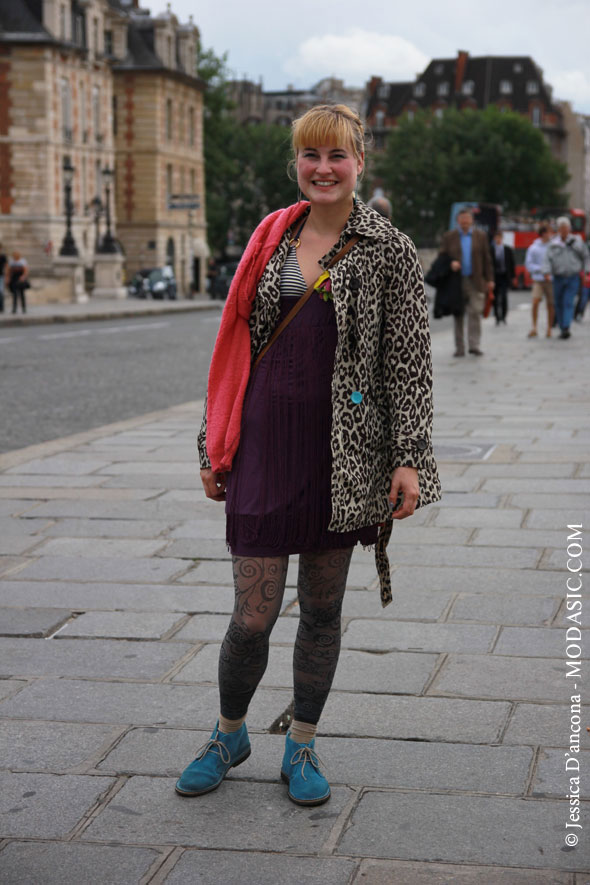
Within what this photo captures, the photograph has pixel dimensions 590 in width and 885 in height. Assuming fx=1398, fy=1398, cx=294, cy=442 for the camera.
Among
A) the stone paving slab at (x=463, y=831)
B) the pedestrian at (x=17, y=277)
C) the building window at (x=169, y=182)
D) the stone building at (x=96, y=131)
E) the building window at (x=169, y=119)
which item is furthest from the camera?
the building window at (x=169, y=119)

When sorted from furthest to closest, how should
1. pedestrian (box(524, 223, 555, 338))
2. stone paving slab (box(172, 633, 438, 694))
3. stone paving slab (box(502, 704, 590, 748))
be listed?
pedestrian (box(524, 223, 555, 338))
stone paving slab (box(172, 633, 438, 694))
stone paving slab (box(502, 704, 590, 748))

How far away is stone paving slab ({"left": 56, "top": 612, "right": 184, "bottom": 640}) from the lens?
5043 millimetres

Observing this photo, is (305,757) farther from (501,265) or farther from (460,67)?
(460,67)

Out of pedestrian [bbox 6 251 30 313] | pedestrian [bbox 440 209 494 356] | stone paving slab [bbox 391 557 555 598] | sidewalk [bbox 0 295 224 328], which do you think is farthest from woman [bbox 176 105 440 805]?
pedestrian [bbox 6 251 30 313]

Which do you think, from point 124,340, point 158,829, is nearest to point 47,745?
point 158,829

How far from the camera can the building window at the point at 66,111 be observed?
59.4 metres

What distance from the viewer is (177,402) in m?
14.3

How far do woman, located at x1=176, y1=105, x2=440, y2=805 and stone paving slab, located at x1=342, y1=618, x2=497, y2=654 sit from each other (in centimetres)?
132

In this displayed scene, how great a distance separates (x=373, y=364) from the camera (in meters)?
3.50

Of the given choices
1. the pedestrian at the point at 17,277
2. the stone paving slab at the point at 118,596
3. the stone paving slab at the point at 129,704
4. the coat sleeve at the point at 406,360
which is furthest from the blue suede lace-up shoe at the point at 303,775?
the pedestrian at the point at 17,277

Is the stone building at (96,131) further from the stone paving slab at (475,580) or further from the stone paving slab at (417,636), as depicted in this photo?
the stone paving slab at (417,636)

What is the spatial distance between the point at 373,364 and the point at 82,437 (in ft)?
25.3

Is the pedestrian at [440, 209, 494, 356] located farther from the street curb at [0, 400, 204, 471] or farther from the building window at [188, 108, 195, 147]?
the building window at [188, 108, 195, 147]

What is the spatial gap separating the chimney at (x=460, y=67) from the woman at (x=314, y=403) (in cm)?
13575
